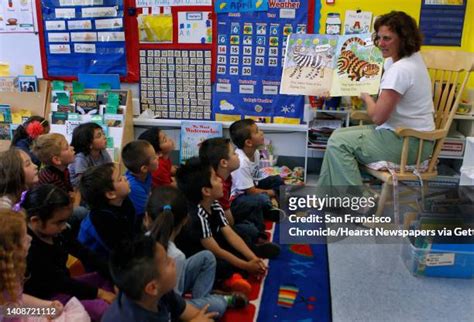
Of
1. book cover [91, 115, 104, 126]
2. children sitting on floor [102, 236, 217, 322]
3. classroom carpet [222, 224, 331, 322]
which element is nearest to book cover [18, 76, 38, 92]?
book cover [91, 115, 104, 126]

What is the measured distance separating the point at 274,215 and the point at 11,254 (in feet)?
5.45

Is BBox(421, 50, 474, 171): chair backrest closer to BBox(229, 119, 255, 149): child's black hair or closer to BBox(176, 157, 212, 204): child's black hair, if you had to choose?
BBox(229, 119, 255, 149): child's black hair

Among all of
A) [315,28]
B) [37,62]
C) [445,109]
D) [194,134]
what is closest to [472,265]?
[445,109]

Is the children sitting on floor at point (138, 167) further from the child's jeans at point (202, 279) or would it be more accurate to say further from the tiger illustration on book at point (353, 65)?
the tiger illustration on book at point (353, 65)

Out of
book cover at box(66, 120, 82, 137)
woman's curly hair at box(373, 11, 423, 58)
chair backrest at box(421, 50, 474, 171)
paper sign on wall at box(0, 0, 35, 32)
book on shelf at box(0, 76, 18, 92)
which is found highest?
paper sign on wall at box(0, 0, 35, 32)

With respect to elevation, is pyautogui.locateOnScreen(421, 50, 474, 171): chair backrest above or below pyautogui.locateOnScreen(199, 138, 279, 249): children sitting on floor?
above

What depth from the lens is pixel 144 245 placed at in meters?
1.25

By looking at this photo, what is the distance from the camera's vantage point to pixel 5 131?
3.63m

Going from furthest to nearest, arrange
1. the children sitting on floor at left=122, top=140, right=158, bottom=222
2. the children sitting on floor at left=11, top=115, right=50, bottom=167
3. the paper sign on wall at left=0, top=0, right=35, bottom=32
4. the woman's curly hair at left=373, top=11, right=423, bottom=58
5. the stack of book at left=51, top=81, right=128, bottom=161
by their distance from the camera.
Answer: the paper sign on wall at left=0, top=0, right=35, bottom=32 → the stack of book at left=51, top=81, right=128, bottom=161 → the children sitting on floor at left=11, top=115, right=50, bottom=167 → the woman's curly hair at left=373, top=11, right=423, bottom=58 → the children sitting on floor at left=122, top=140, right=158, bottom=222

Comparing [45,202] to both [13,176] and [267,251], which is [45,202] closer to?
[13,176]

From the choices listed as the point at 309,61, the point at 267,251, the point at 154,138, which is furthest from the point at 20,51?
the point at 267,251

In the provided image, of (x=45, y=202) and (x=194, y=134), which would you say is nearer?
(x=45, y=202)

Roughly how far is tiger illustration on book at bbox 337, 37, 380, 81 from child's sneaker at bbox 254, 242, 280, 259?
1410 mm

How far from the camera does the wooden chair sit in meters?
Answer: 2.27
